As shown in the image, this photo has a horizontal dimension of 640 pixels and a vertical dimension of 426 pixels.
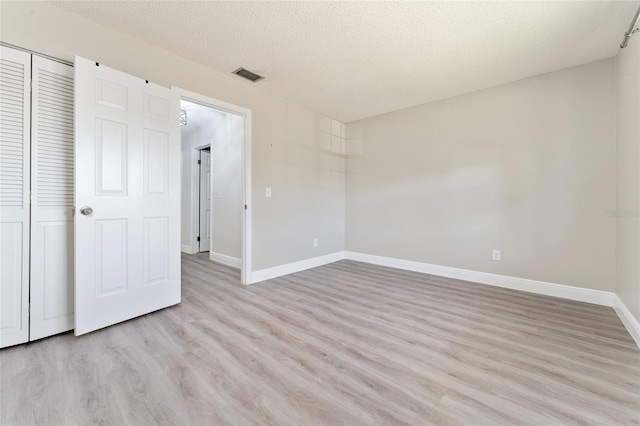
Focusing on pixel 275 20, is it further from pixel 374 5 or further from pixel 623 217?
pixel 623 217

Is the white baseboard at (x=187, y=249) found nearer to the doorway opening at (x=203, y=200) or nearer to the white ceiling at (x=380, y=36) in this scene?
the doorway opening at (x=203, y=200)

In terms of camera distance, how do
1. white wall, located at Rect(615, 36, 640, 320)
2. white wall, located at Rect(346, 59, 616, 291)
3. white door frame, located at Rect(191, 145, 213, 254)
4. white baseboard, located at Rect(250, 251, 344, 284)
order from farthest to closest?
white door frame, located at Rect(191, 145, 213, 254) → white baseboard, located at Rect(250, 251, 344, 284) → white wall, located at Rect(346, 59, 616, 291) → white wall, located at Rect(615, 36, 640, 320)

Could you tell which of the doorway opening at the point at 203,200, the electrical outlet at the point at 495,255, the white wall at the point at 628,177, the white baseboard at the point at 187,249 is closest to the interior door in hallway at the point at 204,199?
the doorway opening at the point at 203,200

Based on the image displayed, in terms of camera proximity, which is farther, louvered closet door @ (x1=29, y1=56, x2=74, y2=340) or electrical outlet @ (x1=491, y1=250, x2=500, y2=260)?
electrical outlet @ (x1=491, y1=250, x2=500, y2=260)

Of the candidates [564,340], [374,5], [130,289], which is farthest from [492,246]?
[130,289]

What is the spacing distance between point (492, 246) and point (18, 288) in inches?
175

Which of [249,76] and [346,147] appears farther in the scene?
[346,147]

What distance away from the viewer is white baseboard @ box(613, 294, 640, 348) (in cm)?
193

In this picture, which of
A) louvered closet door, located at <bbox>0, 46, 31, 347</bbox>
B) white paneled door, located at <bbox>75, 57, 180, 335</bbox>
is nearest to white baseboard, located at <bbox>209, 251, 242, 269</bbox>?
white paneled door, located at <bbox>75, 57, 180, 335</bbox>

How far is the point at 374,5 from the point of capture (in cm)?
191

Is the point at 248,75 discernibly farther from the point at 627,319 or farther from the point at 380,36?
the point at 627,319

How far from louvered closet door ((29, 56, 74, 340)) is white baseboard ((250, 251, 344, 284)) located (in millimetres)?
1754

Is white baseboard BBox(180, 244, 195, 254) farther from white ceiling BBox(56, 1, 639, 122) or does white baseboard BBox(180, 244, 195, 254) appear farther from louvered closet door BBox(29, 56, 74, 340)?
white ceiling BBox(56, 1, 639, 122)

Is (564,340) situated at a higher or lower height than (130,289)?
lower
